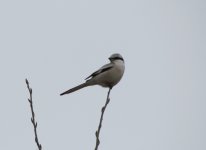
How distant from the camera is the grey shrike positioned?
5.91m

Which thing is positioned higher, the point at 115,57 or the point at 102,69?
the point at 115,57

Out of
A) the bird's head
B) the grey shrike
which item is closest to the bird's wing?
the grey shrike

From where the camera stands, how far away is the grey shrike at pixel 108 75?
591cm

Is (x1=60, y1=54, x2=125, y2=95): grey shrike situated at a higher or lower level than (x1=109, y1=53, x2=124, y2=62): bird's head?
lower

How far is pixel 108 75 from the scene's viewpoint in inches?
232

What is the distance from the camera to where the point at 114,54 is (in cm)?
655

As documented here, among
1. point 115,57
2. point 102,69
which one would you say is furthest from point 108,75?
point 115,57

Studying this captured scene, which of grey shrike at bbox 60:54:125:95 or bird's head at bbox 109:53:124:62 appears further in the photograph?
bird's head at bbox 109:53:124:62

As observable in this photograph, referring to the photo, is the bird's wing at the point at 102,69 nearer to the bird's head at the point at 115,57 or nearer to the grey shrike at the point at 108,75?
the grey shrike at the point at 108,75

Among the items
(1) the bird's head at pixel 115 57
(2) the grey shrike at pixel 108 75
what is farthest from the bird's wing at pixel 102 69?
(1) the bird's head at pixel 115 57

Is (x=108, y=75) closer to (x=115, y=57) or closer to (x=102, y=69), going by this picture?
(x=102, y=69)

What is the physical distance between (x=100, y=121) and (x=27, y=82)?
0.85 metres

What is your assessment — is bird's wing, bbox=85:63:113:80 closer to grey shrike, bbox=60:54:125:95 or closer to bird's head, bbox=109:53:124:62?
grey shrike, bbox=60:54:125:95

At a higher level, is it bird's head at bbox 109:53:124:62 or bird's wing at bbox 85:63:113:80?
bird's head at bbox 109:53:124:62
